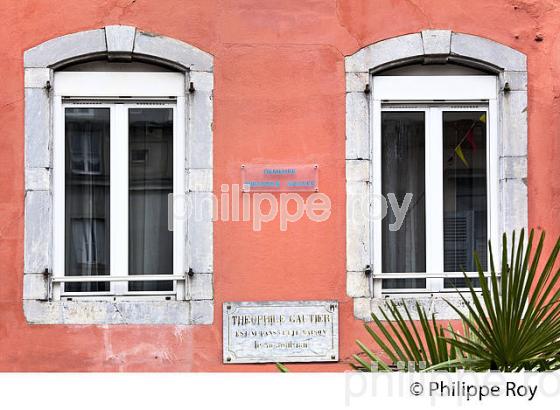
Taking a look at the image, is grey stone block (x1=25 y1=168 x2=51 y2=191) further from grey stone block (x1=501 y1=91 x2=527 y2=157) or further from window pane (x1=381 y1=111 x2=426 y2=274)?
grey stone block (x1=501 y1=91 x2=527 y2=157)

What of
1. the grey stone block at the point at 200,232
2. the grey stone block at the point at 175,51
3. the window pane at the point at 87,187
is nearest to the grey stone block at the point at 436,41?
the grey stone block at the point at 175,51

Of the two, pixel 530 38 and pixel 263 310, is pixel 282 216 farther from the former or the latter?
pixel 530 38

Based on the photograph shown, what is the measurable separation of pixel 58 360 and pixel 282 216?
2.00 meters

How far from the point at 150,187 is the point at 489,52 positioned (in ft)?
9.36

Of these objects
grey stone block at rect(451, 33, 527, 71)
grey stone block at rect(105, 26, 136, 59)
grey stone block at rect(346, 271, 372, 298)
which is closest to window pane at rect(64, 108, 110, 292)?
grey stone block at rect(105, 26, 136, 59)

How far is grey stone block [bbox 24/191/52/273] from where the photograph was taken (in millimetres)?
8305

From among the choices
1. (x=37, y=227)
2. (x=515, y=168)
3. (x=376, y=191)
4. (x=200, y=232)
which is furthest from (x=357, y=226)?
(x=37, y=227)

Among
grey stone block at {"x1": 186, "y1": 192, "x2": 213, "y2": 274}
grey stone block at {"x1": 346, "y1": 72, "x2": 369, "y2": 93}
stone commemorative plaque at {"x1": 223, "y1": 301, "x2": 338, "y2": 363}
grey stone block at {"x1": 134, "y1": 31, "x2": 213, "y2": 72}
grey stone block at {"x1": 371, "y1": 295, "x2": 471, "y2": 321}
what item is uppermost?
grey stone block at {"x1": 134, "y1": 31, "x2": 213, "y2": 72}

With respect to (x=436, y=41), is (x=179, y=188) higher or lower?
lower

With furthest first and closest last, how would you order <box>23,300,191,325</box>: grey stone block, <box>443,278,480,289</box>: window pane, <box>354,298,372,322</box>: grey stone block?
1. <box>443,278,480,289</box>: window pane
2. <box>354,298,372,322</box>: grey stone block
3. <box>23,300,191,325</box>: grey stone block

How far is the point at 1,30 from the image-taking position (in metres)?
8.44

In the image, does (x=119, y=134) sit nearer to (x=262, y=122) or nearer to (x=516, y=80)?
(x=262, y=122)

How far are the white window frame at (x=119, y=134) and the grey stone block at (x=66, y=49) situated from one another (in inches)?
6.1

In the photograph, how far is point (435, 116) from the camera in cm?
870
